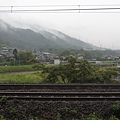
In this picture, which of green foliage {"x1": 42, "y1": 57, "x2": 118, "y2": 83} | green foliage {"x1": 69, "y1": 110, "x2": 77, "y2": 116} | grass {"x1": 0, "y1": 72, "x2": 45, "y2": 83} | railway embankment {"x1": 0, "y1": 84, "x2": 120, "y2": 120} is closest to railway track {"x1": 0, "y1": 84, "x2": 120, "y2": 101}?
railway embankment {"x1": 0, "y1": 84, "x2": 120, "y2": 120}

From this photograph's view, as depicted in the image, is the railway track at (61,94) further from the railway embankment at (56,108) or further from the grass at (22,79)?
the grass at (22,79)

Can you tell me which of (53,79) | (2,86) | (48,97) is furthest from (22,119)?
(53,79)

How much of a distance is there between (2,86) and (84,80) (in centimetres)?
680

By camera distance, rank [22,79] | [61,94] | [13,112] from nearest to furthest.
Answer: [13,112]
[61,94]
[22,79]

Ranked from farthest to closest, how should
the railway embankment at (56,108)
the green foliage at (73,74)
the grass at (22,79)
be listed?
the grass at (22,79)
the green foliage at (73,74)
the railway embankment at (56,108)

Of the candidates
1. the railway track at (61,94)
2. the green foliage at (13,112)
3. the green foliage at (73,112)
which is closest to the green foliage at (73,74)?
the railway track at (61,94)

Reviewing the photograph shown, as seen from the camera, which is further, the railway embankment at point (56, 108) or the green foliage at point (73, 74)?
the green foliage at point (73, 74)

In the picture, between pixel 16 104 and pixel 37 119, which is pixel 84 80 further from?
pixel 37 119

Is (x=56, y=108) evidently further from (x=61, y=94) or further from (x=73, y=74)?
(x=73, y=74)

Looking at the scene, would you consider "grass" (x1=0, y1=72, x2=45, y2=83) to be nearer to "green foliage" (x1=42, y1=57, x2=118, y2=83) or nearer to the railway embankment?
"green foliage" (x1=42, y1=57, x2=118, y2=83)

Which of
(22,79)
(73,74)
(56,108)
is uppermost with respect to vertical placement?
(73,74)

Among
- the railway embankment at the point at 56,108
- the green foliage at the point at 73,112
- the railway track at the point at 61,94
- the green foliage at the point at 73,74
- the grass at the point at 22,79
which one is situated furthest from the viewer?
the grass at the point at 22,79

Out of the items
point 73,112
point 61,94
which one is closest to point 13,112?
point 73,112

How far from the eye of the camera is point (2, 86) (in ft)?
40.3
